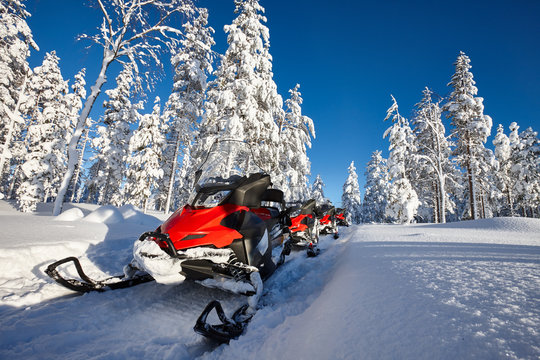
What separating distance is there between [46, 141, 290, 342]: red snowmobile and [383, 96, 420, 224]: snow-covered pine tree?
15516mm

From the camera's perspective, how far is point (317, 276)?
3287 mm

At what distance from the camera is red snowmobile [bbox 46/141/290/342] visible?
2.12 meters

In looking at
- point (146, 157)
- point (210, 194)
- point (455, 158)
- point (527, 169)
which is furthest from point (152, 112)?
point (527, 169)

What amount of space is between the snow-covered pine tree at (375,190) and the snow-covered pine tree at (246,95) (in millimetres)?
23622

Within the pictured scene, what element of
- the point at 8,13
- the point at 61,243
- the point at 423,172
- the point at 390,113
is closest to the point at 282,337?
the point at 61,243

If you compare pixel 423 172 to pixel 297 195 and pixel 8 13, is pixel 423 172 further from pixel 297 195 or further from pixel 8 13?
pixel 8 13

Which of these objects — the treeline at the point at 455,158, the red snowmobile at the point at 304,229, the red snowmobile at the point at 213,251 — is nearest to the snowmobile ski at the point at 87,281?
the red snowmobile at the point at 213,251

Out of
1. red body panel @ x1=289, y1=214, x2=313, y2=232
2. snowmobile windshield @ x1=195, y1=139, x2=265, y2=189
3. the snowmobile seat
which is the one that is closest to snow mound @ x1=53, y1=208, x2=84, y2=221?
snowmobile windshield @ x1=195, y1=139, x2=265, y2=189

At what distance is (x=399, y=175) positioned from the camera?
16.0 m

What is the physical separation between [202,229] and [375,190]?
3345 cm

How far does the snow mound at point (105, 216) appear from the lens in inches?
246

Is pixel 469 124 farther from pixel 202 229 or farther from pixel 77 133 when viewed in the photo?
pixel 77 133

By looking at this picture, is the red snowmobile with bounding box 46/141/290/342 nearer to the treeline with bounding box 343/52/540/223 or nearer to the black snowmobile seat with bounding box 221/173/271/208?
the black snowmobile seat with bounding box 221/173/271/208

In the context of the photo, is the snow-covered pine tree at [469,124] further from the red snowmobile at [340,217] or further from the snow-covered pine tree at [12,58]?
the snow-covered pine tree at [12,58]
